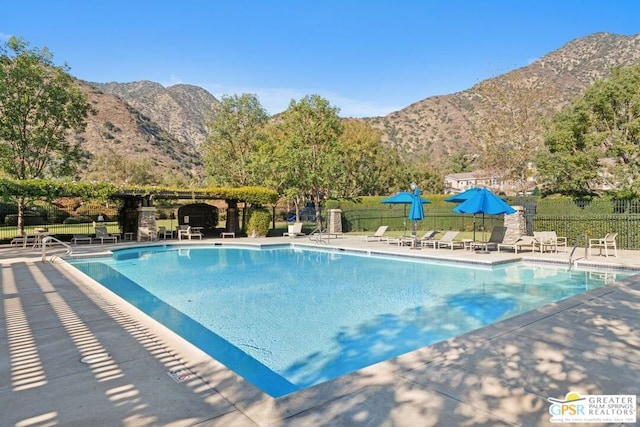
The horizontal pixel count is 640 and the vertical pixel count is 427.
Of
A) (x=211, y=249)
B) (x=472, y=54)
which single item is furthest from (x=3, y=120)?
(x=472, y=54)

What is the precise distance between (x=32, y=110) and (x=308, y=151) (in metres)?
13.9

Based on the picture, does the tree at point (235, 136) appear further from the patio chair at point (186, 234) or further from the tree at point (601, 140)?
the tree at point (601, 140)

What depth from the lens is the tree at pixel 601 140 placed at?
17062mm

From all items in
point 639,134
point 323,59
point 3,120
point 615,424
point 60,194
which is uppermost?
point 323,59

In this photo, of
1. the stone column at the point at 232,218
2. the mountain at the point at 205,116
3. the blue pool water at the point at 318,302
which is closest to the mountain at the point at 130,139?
the mountain at the point at 205,116

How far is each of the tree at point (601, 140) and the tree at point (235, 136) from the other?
18.0 meters

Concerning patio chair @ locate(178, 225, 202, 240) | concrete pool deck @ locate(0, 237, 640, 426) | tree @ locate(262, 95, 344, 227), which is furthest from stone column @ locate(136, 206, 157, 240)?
concrete pool deck @ locate(0, 237, 640, 426)

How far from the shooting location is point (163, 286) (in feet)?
33.1

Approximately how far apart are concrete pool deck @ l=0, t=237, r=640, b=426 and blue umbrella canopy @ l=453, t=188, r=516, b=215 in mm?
7636

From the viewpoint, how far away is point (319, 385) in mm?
3412

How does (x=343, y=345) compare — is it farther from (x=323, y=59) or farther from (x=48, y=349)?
(x=323, y=59)

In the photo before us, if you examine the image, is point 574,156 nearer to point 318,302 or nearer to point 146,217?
point 318,302

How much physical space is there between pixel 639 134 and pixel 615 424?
1876 centimetres

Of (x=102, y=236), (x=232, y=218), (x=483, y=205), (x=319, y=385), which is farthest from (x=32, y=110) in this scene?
(x=319, y=385)
